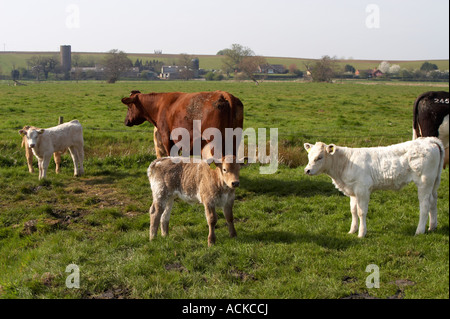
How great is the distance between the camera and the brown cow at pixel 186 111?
9.37 meters

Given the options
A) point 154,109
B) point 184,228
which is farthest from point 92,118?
point 184,228

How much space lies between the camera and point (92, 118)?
882 inches

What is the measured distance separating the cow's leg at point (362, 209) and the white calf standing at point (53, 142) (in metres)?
8.29

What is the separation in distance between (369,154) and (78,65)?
75399 millimetres

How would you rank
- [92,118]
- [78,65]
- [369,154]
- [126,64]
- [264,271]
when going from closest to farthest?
1. [264,271]
2. [369,154]
3. [92,118]
4. [126,64]
5. [78,65]

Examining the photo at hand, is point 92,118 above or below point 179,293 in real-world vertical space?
above

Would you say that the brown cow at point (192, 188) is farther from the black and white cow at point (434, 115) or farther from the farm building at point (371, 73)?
the farm building at point (371, 73)

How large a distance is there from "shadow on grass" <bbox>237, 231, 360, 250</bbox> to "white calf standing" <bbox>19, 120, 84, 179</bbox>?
7.02 meters

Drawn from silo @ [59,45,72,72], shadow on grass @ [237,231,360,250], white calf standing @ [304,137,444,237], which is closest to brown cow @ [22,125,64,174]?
shadow on grass @ [237,231,360,250]

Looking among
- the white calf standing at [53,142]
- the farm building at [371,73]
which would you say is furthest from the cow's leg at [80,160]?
the farm building at [371,73]

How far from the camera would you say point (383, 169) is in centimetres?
732

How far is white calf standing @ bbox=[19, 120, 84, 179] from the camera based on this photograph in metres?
11.9

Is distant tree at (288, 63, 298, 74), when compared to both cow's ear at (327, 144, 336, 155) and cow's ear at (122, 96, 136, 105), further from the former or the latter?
cow's ear at (327, 144, 336, 155)
